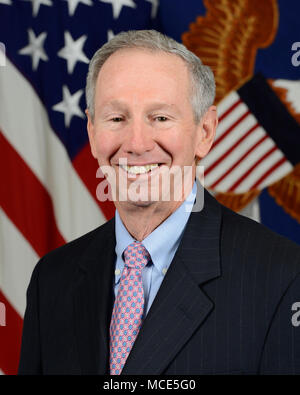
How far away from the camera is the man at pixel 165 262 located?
53.2 inches

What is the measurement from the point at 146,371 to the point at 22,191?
5.43 ft

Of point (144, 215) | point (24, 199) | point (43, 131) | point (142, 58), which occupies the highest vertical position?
point (43, 131)

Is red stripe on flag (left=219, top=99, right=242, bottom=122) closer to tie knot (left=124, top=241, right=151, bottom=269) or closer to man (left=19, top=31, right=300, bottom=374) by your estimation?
man (left=19, top=31, right=300, bottom=374)

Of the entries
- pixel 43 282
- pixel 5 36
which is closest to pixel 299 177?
pixel 5 36

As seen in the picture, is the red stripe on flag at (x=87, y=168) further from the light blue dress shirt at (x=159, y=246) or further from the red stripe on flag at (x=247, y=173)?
the light blue dress shirt at (x=159, y=246)

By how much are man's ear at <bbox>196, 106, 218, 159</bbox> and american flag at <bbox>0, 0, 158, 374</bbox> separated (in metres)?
1.35

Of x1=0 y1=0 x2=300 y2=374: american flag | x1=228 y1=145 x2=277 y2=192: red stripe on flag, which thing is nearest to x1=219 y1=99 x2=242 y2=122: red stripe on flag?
x1=0 y1=0 x2=300 y2=374: american flag

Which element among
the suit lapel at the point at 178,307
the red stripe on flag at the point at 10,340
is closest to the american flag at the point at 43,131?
the red stripe on flag at the point at 10,340

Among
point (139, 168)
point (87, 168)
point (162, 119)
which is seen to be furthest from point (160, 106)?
point (87, 168)

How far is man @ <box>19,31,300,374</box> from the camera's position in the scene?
1352 mm

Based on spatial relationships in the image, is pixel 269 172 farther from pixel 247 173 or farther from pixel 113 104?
pixel 113 104

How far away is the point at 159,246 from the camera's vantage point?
4.87ft

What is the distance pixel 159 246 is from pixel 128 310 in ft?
0.52
